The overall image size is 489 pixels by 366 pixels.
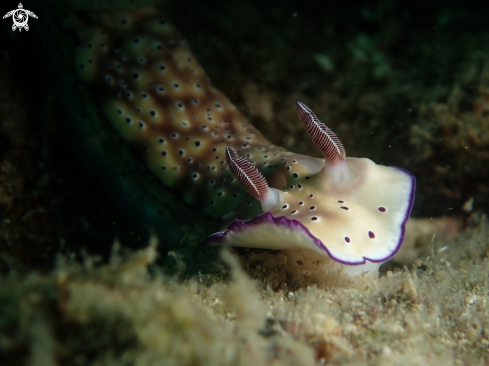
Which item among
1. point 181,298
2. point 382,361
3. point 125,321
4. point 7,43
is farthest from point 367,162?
point 7,43

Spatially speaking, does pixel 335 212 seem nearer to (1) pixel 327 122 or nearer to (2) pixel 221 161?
(2) pixel 221 161

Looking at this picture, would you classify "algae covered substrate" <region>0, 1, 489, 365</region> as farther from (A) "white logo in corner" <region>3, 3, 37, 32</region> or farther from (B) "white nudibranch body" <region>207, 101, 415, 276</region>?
(B) "white nudibranch body" <region>207, 101, 415, 276</region>

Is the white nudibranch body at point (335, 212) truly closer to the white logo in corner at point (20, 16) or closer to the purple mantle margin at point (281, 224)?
the purple mantle margin at point (281, 224)

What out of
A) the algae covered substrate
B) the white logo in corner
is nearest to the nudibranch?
the algae covered substrate

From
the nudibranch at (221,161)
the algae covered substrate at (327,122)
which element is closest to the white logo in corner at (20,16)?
the algae covered substrate at (327,122)

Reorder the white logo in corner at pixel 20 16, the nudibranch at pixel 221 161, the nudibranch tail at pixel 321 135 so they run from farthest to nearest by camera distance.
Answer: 1. the white logo in corner at pixel 20 16
2. the nudibranch tail at pixel 321 135
3. the nudibranch at pixel 221 161

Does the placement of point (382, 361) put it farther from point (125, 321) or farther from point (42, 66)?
point (42, 66)

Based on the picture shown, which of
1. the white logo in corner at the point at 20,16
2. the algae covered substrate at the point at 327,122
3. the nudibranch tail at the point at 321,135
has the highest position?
the white logo in corner at the point at 20,16

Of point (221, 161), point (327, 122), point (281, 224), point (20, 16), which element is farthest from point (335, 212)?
point (20, 16)
